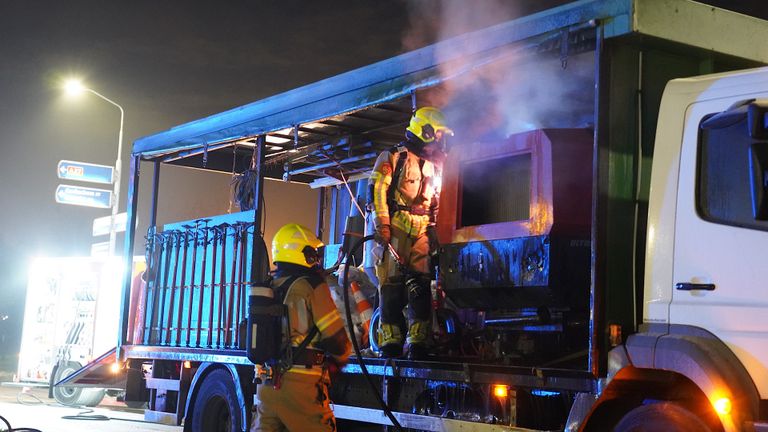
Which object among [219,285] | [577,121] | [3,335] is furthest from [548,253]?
[3,335]

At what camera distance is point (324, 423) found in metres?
5.83

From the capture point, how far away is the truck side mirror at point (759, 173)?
159 inches

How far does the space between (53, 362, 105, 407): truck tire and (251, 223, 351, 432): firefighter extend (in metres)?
10.9

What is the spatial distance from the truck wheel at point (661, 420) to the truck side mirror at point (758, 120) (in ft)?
4.66

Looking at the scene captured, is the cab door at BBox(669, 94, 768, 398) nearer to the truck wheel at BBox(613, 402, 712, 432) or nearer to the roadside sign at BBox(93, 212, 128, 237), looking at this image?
the truck wheel at BBox(613, 402, 712, 432)

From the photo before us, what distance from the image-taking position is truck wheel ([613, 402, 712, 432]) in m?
4.31

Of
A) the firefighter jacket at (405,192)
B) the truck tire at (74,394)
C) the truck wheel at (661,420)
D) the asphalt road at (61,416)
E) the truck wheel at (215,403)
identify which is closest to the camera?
the truck wheel at (661,420)

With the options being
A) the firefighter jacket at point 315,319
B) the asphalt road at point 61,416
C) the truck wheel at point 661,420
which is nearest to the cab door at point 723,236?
the truck wheel at point 661,420

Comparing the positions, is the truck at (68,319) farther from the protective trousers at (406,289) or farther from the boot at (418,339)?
the boot at (418,339)

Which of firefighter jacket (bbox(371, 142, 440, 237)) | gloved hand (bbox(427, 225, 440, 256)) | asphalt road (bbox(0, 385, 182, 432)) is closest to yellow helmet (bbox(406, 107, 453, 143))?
firefighter jacket (bbox(371, 142, 440, 237))

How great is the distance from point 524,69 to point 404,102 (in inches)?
54.9

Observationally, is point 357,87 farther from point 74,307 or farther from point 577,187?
point 74,307

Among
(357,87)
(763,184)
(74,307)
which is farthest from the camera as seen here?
(74,307)

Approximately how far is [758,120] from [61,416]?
40.2 ft
